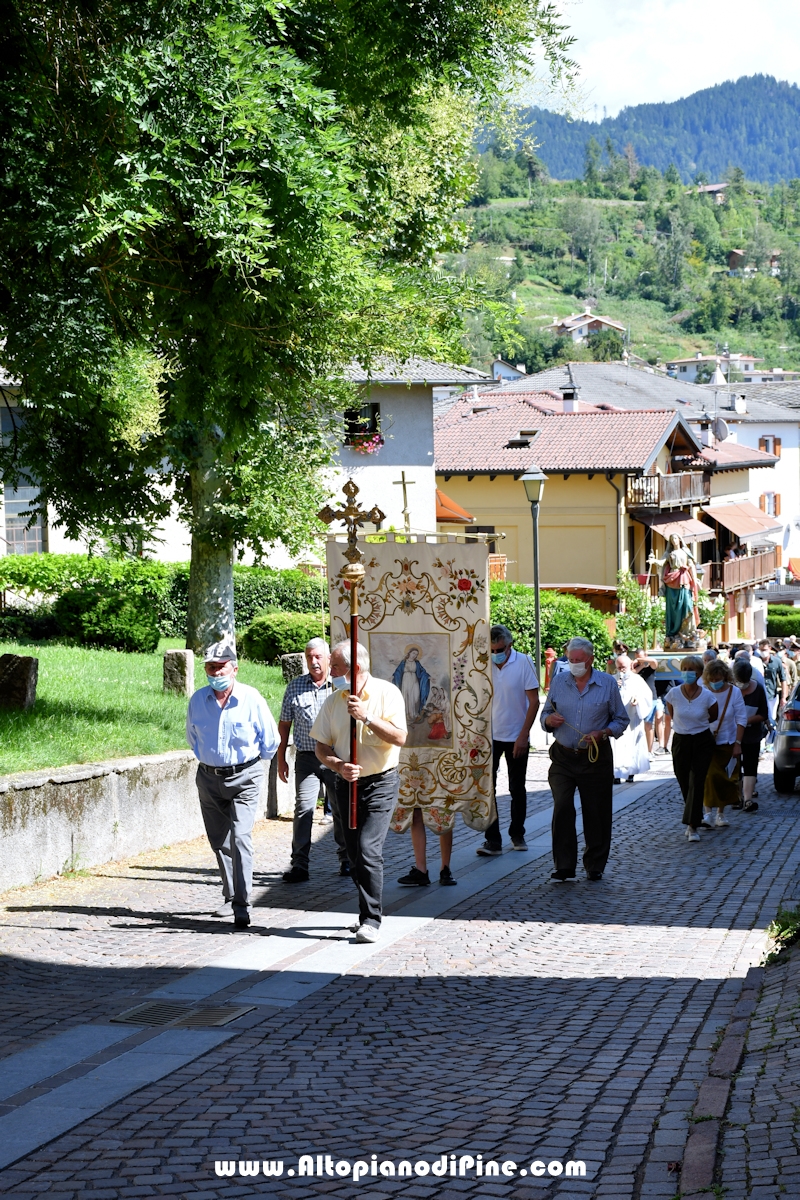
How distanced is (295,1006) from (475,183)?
15085mm

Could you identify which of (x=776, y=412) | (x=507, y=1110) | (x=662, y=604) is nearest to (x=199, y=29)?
(x=507, y=1110)

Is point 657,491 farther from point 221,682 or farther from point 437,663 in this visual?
point 221,682

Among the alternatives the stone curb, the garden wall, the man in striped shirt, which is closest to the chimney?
the garden wall

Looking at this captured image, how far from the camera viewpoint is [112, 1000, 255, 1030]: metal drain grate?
7.14 metres

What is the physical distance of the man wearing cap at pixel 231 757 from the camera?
30.6 feet

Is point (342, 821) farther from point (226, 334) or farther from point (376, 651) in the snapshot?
point (226, 334)

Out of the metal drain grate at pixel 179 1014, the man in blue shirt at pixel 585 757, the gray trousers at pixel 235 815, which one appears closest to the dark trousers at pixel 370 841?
the gray trousers at pixel 235 815

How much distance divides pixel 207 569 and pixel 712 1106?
1673cm

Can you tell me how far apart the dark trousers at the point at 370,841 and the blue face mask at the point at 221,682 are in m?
1.17

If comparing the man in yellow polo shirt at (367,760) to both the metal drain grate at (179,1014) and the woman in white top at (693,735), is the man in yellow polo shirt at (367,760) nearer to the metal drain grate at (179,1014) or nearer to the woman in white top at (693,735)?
the metal drain grate at (179,1014)

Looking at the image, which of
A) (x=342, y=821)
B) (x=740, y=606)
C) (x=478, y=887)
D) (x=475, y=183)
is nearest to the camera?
(x=342, y=821)

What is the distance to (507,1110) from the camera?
5.75 m

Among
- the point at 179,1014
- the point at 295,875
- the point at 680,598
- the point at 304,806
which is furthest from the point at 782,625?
the point at 179,1014

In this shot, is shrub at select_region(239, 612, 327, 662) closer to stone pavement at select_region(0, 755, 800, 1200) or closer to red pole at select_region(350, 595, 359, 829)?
stone pavement at select_region(0, 755, 800, 1200)
